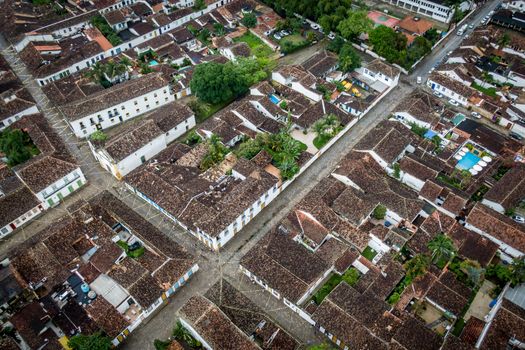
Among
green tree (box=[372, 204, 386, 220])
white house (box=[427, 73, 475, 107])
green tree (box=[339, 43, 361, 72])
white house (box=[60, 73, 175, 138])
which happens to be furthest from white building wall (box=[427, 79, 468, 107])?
white house (box=[60, 73, 175, 138])

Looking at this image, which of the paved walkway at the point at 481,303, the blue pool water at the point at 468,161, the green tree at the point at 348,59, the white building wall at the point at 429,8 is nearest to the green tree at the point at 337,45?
the green tree at the point at 348,59

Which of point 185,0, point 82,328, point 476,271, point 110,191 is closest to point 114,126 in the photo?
point 110,191

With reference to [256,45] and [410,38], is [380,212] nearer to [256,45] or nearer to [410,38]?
[410,38]

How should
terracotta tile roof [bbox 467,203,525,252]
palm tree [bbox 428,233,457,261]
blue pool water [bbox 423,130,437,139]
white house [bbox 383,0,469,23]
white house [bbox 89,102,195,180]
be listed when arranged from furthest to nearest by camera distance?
white house [bbox 383,0,469,23]
blue pool water [bbox 423,130,437,139]
white house [bbox 89,102,195,180]
terracotta tile roof [bbox 467,203,525,252]
palm tree [bbox 428,233,457,261]

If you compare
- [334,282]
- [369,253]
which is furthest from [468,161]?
[334,282]

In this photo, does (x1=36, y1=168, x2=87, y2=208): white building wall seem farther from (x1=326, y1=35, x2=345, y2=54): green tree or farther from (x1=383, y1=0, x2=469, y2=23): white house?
(x1=383, y1=0, x2=469, y2=23): white house

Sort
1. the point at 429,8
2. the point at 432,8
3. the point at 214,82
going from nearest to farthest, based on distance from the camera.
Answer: the point at 214,82, the point at 432,8, the point at 429,8
